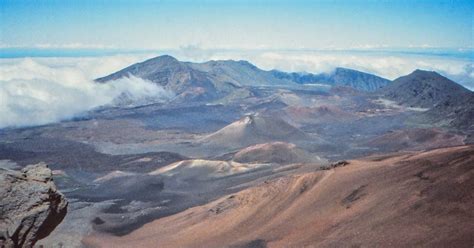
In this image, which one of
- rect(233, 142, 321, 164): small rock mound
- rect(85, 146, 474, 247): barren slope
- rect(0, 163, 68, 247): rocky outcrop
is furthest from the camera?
rect(233, 142, 321, 164): small rock mound

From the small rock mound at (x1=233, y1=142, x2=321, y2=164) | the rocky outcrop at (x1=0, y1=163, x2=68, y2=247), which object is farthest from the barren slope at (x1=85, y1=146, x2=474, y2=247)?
the small rock mound at (x1=233, y1=142, x2=321, y2=164)

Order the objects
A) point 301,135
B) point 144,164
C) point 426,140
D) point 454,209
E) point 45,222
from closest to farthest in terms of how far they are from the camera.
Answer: point 45,222 < point 454,209 < point 144,164 < point 426,140 < point 301,135

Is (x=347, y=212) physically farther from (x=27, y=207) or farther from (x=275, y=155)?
(x=275, y=155)

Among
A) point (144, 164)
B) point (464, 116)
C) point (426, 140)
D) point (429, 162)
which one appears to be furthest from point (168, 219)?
point (464, 116)

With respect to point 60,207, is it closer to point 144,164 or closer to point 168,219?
point 168,219

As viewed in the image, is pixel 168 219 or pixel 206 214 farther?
pixel 168 219

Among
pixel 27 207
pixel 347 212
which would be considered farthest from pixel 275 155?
pixel 27 207

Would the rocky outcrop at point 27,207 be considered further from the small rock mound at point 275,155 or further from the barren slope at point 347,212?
the small rock mound at point 275,155

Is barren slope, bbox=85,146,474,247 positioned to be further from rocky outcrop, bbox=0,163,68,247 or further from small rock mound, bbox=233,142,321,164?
small rock mound, bbox=233,142,321,164

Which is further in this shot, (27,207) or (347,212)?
(347,212)
